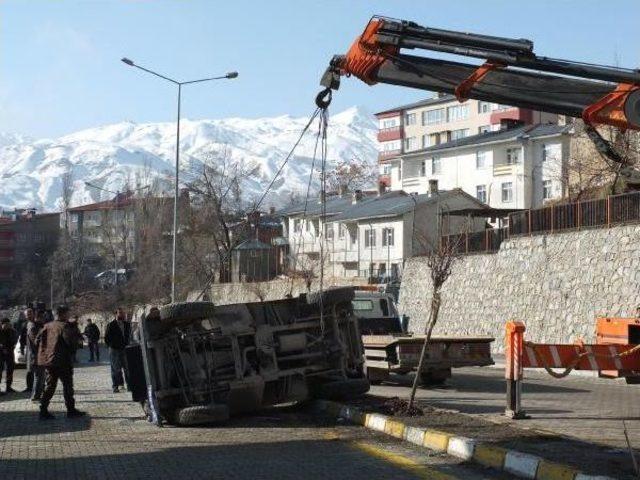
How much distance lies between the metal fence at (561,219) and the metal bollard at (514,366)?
38.8 feet

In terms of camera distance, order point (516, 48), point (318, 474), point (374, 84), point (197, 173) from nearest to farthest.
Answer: point (318, 474), point (516, 48), point (374, 84), point (197, 173)

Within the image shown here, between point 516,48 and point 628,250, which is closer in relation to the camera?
point 516,48

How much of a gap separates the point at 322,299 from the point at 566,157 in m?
59.9

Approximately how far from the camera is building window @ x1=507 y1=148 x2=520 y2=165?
81062 millimetres

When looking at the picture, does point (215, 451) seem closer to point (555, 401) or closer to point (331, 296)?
point (331, 296)

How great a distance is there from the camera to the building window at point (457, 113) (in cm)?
11894

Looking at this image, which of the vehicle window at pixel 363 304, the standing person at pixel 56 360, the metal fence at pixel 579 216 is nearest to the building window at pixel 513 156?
the metal fence at pixel 579 216

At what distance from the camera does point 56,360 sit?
55.5 ft

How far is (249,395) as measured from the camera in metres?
16.0

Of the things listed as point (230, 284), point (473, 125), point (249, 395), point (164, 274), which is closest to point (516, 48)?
point (249, 395)

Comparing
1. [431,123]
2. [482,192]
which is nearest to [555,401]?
[482,192]

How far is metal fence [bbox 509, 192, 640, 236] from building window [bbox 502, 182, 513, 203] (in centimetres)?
4334

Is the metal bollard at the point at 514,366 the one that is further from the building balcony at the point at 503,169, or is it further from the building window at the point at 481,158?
the building window at the point at 481,158

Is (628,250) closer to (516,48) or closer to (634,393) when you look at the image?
(634,393)
